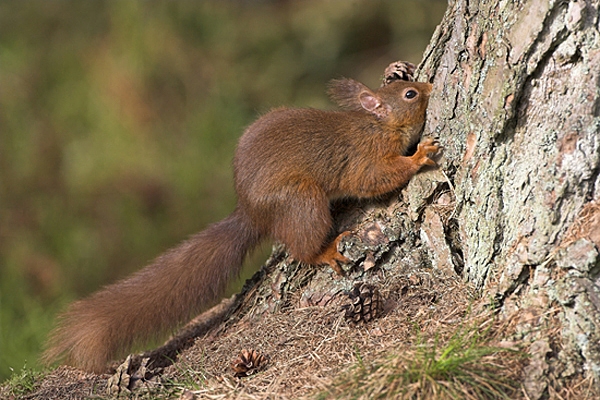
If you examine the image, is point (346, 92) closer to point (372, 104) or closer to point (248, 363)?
point (372, 104)

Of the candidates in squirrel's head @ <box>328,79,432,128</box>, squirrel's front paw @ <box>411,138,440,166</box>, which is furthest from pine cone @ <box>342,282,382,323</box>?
squirrel's head @ <box>328,79,432,128</box>

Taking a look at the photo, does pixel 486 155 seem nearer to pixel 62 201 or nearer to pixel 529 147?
pixel 529 147

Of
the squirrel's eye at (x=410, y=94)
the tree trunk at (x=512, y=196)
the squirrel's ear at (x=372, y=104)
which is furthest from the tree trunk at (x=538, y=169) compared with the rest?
the squirrel's ear at (x=372, y=104)

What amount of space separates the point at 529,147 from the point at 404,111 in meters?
0.78

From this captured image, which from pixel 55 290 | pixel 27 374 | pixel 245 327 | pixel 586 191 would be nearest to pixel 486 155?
pixel 586 191

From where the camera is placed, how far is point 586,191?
187cm

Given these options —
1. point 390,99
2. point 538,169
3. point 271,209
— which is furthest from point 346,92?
point 538,169

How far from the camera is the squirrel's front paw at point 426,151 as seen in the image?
2.37 m

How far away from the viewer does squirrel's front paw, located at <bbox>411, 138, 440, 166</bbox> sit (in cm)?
237

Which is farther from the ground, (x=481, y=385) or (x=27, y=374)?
(x=481, y=385)

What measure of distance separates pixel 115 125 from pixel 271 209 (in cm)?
300

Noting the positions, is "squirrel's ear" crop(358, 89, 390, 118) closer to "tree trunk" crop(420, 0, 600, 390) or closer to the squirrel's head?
the squirrel's head

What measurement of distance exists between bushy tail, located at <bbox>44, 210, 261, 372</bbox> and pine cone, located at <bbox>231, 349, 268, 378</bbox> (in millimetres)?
509

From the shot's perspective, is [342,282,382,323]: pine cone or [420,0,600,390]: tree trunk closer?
[420,0,600,390]: tree trunk
